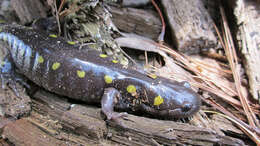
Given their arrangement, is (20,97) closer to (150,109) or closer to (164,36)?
(150,109)

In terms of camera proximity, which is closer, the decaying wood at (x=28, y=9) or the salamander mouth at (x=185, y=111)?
the salamander mouth at (x=185, y=111)

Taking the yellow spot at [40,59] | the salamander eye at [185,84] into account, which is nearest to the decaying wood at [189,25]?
the salamander eye at [185,84]

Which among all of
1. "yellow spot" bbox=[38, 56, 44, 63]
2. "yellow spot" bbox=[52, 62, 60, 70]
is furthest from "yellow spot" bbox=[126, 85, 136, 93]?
"yellow spot" bbox=[38, 56, 44, 63]

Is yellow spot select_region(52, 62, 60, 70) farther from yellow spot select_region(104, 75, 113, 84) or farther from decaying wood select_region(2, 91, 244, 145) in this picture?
yellow spot select_region(104, 75, 113, 84)

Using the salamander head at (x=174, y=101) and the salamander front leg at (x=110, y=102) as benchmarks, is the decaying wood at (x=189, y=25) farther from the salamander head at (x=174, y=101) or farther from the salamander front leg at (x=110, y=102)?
the salamander front leg at (x=110, y=102)

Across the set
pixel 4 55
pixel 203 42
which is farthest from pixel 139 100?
pixel 4 55

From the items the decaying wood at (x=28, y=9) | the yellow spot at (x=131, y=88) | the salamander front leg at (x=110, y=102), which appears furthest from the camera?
the decaying wood at (x=28, y=9)
